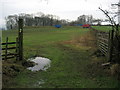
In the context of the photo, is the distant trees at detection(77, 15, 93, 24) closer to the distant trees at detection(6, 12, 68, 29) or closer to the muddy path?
the distant trees at detection(6, 12, 68, 29)

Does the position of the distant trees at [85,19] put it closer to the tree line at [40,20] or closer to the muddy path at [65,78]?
the tree line at [40,20]

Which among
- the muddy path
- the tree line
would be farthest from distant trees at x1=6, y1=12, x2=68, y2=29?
the muddy path

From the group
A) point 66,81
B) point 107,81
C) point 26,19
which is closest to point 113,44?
point 107,81

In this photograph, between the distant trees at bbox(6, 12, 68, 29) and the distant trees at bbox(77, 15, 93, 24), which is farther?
the distant trees at bbox(77, 15, 93, 24)

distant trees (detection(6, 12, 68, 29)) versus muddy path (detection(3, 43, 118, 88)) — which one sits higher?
distant trees (detection(6, 12, 68, 29))

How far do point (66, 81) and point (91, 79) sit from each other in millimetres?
1058

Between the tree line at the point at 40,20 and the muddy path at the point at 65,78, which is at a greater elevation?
the tree line at the point at 40,20

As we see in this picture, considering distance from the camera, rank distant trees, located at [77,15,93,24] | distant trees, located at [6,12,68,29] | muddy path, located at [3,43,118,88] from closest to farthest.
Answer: muddy path, located at [3,43,118,88] → distant trees, located at [6,12,68,29] → distant trees, located at [77,15,93,24]

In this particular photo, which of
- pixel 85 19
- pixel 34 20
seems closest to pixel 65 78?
pixel 34 20

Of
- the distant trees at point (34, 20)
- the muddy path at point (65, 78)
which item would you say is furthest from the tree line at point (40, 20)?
the muddy path at point (65, 78)

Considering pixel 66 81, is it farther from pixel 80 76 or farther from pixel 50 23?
pixel 50 23

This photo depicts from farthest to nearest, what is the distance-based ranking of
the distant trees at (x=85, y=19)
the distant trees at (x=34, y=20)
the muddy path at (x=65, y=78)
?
the distant trees at (x=85, y=19) < the distant trees at (x=34, y=20) < the muddy path at (x=65, y=78)

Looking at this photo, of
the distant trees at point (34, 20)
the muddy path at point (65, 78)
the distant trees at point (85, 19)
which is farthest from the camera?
the distant trees at point (85, 19)

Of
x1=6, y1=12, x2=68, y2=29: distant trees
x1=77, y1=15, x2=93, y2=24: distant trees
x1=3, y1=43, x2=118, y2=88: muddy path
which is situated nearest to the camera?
x1=3, y1=43, x2=118, y2=88: muddy path
